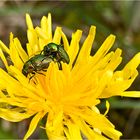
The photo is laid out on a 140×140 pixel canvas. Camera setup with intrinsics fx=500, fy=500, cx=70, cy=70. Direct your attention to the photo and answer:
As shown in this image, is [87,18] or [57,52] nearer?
[57,52]

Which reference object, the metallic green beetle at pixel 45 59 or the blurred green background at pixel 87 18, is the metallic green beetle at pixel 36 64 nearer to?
the metallic green beetle at pixel 45 59

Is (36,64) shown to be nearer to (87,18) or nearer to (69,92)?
(69,92)

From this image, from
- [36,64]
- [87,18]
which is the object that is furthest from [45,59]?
[87,18]

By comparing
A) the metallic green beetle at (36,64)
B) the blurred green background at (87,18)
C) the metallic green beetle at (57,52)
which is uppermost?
the blurred green background at (87,18)

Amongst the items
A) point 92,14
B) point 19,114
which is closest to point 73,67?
point 19,114

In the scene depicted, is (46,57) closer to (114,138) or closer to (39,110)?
(39,110)

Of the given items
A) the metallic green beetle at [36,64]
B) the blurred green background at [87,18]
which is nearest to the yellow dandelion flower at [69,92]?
the metallic green beetle at [36,64]

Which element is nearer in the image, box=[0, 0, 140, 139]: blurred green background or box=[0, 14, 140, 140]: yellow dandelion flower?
Result: box=[0, 14, 140, 140]: yellow dandelion flower

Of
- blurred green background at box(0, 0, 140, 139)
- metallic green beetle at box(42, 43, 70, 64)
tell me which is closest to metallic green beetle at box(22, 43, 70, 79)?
metallic green beetle at box(42, 43, 70, 64)

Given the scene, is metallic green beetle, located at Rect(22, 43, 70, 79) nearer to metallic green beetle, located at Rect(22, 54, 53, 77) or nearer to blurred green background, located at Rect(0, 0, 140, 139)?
metallic green beetle, located at Rect(22, 54, 53, 77)
